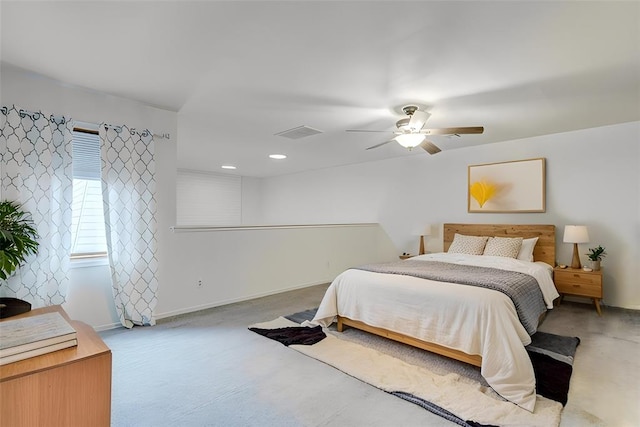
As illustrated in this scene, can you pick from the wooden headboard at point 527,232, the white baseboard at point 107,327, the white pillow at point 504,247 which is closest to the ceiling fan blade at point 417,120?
the white pillow at point 504,247

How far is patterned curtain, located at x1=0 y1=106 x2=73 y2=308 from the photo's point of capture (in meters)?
2.52

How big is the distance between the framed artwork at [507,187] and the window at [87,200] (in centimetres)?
495

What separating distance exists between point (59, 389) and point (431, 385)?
2.07 meters

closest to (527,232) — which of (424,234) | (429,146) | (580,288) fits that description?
(580,288)

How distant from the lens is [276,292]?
15.3 feet

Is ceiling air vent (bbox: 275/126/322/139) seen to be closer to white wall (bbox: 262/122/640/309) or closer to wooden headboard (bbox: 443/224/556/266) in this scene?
white wall (bbox: 262/122/640/309)

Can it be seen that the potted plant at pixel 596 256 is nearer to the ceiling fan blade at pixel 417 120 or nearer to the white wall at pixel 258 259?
the ceiling fan blade at pixel 417 120

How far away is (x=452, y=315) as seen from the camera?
2393mm

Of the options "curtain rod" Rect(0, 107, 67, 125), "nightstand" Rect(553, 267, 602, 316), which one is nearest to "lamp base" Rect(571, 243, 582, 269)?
"nightstand" Rect(553, 267, 602, 316)

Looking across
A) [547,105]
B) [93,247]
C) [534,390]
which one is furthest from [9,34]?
[547,105]

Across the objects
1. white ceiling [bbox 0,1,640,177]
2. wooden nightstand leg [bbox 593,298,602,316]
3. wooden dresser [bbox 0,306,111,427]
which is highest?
white ceiling [bbox 0,1,640,177]

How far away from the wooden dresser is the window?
2.45 meters

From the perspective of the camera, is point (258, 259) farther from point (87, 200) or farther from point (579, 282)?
point (579, 282)

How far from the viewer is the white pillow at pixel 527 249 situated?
414 cm
